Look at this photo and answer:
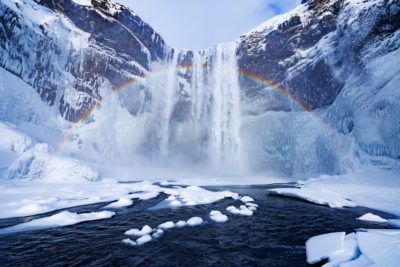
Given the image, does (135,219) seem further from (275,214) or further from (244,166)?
(244,166)

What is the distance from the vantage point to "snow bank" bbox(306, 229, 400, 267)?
7.83ft

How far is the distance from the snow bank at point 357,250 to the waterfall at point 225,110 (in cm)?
2465

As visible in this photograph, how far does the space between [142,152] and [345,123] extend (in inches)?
917

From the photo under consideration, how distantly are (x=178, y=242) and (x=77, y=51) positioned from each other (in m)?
23.9

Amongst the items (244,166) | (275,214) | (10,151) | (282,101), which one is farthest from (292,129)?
(10,151)

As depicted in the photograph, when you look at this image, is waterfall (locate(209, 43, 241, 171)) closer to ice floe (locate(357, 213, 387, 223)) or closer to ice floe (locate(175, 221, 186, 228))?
ice floe (locate(357, 213, 387, 223))

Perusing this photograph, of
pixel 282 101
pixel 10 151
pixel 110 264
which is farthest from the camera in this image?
pixel 282 101

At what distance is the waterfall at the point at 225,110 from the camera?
28.2m

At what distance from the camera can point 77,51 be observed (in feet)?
66.5

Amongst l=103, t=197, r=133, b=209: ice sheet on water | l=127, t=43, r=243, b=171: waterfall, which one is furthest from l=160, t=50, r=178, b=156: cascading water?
l=103, t=197, r=133, b=209: ice sheet on water

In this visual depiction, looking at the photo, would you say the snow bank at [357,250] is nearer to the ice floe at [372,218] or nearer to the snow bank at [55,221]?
the ice floe at [372,218]

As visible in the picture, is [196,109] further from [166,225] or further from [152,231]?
[152,231]

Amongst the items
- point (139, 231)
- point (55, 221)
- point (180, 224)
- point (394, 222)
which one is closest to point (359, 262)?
point (180, 224)

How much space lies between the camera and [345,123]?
16656 millimetres
